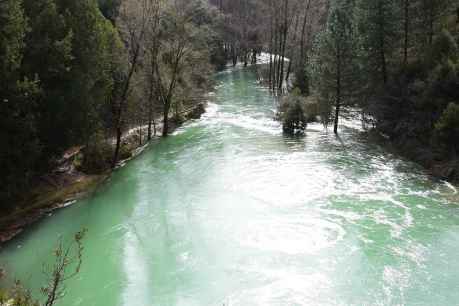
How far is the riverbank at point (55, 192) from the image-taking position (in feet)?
65.1

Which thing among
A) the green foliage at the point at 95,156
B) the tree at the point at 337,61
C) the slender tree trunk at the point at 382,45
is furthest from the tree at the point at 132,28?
the slender tree trunk at the point at 382,45

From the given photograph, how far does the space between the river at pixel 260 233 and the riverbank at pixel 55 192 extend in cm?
60

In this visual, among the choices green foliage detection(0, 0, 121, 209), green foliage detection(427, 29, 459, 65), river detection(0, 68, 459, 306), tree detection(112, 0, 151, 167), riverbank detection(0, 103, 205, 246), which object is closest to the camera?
river detection(0, 68, 459, 306)

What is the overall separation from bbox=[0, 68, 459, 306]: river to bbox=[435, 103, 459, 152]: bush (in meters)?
2.74

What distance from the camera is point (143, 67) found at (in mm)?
34656

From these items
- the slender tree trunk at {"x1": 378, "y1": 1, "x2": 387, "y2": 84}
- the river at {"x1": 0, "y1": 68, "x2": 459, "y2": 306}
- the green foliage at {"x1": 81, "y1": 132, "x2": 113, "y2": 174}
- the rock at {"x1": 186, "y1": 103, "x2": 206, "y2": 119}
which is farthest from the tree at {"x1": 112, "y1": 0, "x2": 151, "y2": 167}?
the slender tree trunk at {"x1": 378, "y1": 1, "x2": 387, "y2": 84}

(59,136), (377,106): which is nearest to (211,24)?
(377,106)

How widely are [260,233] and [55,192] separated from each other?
37.3 ft

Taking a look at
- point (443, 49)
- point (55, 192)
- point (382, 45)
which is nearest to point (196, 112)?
point (382, 45)

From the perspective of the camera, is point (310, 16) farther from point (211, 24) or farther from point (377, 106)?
point (377, 106)

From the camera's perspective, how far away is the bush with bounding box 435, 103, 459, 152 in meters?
24.7

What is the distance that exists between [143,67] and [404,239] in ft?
79.3

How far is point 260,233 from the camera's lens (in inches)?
739

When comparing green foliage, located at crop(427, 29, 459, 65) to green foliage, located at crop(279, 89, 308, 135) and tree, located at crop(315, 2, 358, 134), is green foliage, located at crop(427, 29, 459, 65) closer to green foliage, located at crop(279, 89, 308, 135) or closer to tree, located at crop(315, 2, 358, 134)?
tree, located at crop(315, 2, 358, 134)
